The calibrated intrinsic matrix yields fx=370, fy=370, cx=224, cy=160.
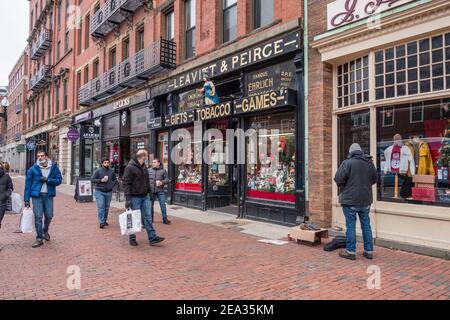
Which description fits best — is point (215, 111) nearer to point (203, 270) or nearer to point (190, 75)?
point (190, 75)

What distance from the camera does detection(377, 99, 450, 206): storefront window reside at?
6551 millimetres

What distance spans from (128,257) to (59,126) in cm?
2338

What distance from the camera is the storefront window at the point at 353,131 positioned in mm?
7660

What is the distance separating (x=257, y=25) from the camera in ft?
35.2

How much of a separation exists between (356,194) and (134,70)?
1234 centimetres

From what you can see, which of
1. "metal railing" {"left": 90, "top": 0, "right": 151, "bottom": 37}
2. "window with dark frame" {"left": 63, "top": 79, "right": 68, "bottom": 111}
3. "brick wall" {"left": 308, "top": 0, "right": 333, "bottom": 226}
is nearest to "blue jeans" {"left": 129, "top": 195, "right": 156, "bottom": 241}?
"brick wall" {"left": 308, "top": 0, "right": 333, "bottom": 226}

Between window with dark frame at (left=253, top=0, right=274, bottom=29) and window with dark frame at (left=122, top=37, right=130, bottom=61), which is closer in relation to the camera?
window with dark frame at (left=253, top=0, right=274, bottom=29)

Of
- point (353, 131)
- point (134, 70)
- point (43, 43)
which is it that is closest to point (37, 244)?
point (353, 131)

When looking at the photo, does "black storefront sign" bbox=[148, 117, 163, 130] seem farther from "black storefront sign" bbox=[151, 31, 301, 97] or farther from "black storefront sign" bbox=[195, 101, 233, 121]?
"black storefront sign" bbox=[195, 101, 233, 121]

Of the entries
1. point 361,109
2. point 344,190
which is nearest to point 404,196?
point 344,190

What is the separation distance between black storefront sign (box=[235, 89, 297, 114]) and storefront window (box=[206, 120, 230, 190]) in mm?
2037

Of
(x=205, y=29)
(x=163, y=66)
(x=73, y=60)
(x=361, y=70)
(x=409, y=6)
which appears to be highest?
(x=73, y=60)

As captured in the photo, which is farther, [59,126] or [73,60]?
[59,126]

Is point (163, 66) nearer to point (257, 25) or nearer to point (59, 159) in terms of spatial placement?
point (257, 25)
